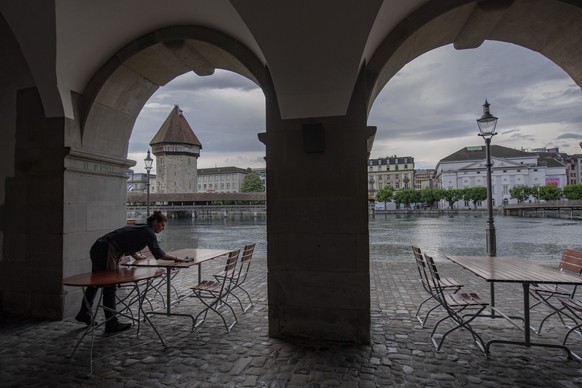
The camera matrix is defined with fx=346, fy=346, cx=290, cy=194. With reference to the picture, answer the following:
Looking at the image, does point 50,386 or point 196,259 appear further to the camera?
point 196,259

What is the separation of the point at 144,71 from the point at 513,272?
18.8 feet

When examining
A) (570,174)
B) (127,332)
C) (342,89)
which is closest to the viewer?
(342,89)

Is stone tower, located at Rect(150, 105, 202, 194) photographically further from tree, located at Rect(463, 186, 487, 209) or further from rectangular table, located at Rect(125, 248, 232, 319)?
tree, located at Rect(463, 186, 487, 209)

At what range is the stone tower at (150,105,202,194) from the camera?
51219 millimetres

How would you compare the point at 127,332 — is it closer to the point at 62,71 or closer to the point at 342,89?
the point at 62,71

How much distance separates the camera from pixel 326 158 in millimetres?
3979

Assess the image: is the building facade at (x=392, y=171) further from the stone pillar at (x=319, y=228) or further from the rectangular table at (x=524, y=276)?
the stone pillar at (x=319, y=228)

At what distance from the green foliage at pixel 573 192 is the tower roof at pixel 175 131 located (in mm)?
67988

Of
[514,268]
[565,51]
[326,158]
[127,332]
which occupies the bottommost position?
[127,332]

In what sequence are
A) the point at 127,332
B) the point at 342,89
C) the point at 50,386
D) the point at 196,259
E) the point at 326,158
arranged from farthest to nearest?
1. the point at 196,259
2. the point at 127,332
3. the point at 326,158
4. the point at 342,89
5. the point at 50,386

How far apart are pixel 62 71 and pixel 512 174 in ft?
299

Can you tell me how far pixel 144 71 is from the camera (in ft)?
18.0

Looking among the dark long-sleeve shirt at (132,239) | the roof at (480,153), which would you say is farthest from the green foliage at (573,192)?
the dark long-sleeve shirt at (132,239)

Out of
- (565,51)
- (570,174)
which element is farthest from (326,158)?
(570,174)
